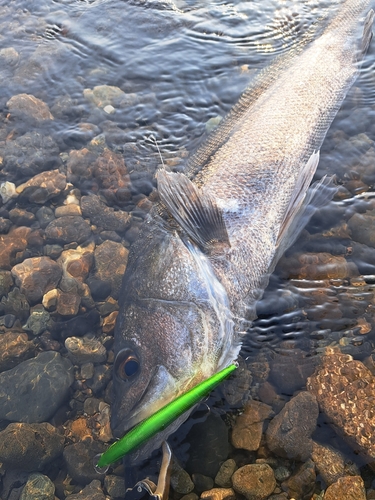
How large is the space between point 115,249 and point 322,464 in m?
2.45

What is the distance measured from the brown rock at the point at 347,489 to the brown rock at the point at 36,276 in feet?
8.83

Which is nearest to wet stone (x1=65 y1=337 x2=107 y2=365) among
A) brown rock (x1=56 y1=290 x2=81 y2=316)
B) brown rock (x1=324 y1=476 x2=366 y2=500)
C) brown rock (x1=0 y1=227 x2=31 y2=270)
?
brown rock (x1=56 y1=290 x2=81 y2=316)

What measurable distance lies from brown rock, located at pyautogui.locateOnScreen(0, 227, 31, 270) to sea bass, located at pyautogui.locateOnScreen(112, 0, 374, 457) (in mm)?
1373

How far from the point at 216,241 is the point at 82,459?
1.81 meters

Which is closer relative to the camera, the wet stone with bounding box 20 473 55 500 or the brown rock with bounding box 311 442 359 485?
the brown rock with bounding box 311 442 359 485

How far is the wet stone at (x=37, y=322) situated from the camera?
12.1 ft

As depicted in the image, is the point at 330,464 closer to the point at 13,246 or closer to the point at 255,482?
the point at 255,482

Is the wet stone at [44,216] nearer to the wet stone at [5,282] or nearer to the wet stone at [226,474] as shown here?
the wet stone at [5,282]

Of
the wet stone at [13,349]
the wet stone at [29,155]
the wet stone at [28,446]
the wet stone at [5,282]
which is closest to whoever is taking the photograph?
the wet stone at [28,446]

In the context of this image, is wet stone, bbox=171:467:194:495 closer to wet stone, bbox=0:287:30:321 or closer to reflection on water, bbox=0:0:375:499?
reflection on water, bbox=0:0:375:499

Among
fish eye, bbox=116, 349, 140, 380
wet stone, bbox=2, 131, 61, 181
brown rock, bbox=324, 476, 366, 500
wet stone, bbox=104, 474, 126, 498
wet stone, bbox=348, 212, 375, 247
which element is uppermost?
wet stone, bbox=348, 212, 375, 247

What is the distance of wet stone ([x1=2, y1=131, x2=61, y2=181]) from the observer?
4582 millimetres

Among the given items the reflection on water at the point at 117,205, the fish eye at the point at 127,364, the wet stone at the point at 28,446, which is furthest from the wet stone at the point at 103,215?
the wet stone at the point at 28,446

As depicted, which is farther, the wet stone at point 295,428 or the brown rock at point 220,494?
the wet stone at point 295,428
